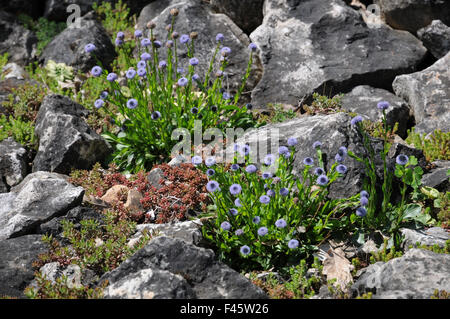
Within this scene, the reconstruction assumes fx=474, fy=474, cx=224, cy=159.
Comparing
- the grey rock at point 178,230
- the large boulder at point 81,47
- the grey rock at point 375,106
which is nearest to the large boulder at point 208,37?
the large boulder at point 81,47

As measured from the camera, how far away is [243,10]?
9.16 metres

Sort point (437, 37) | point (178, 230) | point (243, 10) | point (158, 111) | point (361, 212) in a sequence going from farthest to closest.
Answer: point (243, 10) → point (437, 37) → point (158, 111) → point (178, 230) → point (361, 212)

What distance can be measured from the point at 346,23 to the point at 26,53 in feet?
20.9

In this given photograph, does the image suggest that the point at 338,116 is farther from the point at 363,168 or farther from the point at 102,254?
the point at 102,254

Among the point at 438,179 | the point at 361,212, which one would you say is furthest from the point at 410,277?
the point at 438,179

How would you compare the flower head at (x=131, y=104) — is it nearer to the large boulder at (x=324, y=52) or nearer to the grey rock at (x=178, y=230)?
the grey rock at (x=178, y=230)

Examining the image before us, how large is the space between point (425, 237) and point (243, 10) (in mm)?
5853

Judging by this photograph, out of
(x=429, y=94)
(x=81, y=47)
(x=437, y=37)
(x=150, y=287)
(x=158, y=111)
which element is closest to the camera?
(x=150, y=287)

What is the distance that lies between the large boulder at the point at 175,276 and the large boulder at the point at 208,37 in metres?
4.33

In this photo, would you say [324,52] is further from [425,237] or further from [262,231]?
[262,231]

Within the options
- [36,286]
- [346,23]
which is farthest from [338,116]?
[36,286]

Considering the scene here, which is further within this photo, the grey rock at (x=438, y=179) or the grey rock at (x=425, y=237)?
the grey rock at (x=438, y=179)

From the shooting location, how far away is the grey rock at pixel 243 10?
909 cm

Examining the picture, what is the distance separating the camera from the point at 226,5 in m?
9.10
